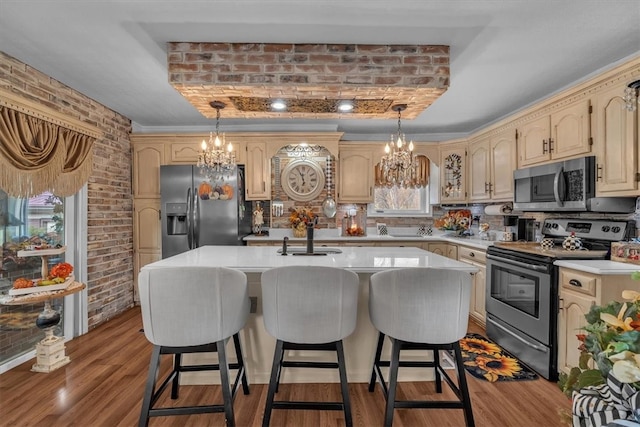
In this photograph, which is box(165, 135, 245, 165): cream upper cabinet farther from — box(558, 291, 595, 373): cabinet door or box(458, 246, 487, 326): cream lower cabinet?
box(558, 291, 595, 373): cabinet door

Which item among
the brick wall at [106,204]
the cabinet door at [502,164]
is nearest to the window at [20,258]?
the brick wall at [106,204]

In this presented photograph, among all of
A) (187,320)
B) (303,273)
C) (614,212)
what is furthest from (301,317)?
(614,212)

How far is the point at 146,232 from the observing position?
438 centimetres

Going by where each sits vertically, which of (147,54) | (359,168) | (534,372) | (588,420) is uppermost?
(147,54)

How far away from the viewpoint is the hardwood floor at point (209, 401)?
200 cm

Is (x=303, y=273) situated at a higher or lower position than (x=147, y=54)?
lower

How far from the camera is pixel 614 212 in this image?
2609 millimetres

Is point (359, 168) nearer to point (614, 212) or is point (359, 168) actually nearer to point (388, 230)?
point (388, 230)

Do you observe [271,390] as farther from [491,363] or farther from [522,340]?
[522,340]

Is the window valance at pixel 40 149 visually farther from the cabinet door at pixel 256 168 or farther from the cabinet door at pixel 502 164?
the cabinet door at pixel 502 164

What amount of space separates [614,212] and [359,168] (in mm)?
2773

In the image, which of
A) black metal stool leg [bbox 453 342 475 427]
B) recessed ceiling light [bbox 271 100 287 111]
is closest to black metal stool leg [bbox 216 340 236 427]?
black metal stool leg [bbox 453 342 475 427]

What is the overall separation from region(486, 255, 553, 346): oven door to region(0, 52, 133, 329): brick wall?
4.12 meters

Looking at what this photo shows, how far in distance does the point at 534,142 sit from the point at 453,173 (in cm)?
143
